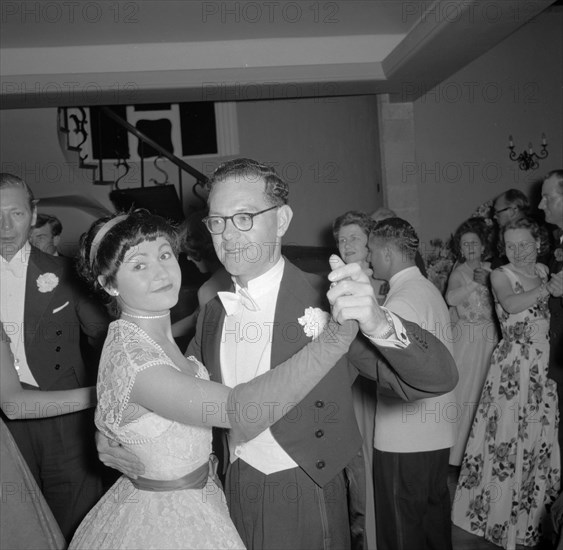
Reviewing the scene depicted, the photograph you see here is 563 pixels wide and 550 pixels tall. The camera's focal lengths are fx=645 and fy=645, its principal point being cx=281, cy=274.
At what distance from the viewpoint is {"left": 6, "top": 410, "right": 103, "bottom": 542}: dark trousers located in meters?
2.52

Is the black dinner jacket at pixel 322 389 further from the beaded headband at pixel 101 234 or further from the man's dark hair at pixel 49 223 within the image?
the man's dark hair at pixel 49 223

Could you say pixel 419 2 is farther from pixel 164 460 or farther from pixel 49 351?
pixel 164 460

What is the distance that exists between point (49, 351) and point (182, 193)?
16.4ft

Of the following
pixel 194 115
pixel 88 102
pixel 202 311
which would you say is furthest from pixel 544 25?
pixel 202 311

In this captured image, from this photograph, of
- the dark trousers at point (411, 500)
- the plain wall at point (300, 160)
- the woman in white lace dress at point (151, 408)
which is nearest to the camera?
the woman in white lace dress at point (151, 408)

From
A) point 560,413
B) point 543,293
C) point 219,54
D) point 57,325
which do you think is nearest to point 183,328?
point 57,325

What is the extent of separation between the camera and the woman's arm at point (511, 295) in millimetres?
3355

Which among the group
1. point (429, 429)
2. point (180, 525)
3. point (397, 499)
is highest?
A: point (180, 525)

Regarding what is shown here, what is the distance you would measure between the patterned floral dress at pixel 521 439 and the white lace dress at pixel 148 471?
2.24 metres

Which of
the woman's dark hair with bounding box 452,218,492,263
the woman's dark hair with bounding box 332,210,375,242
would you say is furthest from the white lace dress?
the woman's dark hair with bounding box 452,218,492,263

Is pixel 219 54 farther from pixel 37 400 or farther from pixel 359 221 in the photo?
pixel 37 400

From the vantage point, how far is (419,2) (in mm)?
4836

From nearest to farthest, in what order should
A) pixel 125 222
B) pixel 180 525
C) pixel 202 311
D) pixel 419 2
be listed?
1. pixel 180 525
2. pixel 125 222
3. pixel 202 311
4. pixel 419 2

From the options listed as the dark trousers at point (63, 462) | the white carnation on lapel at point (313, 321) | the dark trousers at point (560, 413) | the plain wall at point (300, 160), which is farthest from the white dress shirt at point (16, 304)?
the plain wall at point (300, 160)
